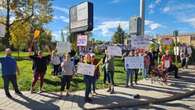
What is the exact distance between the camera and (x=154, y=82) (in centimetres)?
2247

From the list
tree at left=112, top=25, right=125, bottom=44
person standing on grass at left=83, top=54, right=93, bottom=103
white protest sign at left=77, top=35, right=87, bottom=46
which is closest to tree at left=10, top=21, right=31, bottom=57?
white protest sign at left=77, top=35, right=87, bottom=46

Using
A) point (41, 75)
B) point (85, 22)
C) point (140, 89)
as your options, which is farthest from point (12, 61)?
point (85, 22)

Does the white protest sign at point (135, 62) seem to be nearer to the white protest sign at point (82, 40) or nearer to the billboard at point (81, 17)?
the white protest sign at point (82, 40)

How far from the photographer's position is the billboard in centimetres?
2266

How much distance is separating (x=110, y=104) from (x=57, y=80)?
23.6ft

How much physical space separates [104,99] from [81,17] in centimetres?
895

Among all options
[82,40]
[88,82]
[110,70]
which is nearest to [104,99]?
[88,82]

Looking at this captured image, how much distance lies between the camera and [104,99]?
16750 mm

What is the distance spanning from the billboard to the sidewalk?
4342 mm

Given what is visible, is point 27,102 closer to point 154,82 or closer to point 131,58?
point 131,58

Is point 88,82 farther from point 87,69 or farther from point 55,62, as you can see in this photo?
point 55,62

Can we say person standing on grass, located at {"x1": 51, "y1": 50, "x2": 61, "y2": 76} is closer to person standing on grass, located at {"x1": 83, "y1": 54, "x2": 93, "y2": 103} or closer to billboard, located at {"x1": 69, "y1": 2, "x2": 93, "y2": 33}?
billboard, located at {"x1": 69, "y1": 2, "x2": 93, "y2": 33}

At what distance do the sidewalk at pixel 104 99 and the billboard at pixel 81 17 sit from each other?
4.34 meters

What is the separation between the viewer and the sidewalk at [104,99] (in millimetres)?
15219
